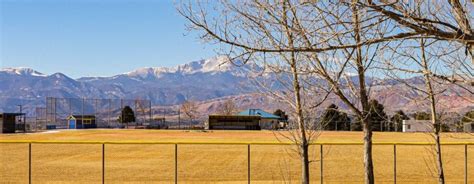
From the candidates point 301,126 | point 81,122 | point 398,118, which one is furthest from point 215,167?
point 81,122

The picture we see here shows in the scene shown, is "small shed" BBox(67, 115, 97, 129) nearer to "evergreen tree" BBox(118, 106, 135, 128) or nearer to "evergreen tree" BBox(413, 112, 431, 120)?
"evergreen tree" BBox(118, 106, 135, 128)

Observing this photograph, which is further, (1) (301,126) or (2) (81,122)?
(2) (81,122)

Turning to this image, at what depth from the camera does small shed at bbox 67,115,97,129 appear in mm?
117250

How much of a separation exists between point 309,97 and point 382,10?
8.37 metres

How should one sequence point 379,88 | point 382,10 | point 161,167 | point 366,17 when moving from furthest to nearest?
1. point 161,167
2. point 379,88
3. point 366,17
4. point 382,10

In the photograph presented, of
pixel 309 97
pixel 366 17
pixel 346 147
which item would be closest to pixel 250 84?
pixel 309 97

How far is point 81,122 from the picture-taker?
11825 cm

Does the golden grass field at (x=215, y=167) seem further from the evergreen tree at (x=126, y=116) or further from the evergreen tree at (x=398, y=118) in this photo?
the evergreen tree at (x=126, y=116)

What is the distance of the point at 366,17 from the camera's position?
687cm

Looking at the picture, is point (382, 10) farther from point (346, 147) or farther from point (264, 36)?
point (346, 147)

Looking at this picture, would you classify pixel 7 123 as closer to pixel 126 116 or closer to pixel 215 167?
pixel 126 116

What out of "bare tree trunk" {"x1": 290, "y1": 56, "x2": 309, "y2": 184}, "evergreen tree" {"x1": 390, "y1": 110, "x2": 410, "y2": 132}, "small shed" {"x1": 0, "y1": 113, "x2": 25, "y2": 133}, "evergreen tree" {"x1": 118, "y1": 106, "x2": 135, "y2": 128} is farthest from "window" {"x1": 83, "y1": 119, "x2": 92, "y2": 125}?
"evergreen tree" {"x1": 390, "y1": 110, "x2": 410, "y2": 132}

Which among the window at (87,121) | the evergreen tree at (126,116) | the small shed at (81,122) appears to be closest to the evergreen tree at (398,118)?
the small shed at (81,122)

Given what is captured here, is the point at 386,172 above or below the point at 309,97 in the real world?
below
